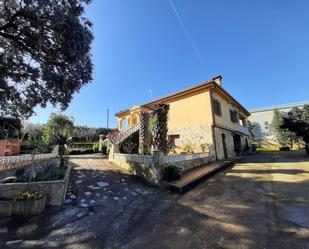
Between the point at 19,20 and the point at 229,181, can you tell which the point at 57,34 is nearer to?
the point at 19,20

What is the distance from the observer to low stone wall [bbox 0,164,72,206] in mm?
5016

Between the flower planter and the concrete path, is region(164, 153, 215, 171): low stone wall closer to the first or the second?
the concrete path

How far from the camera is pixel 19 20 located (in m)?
7.41

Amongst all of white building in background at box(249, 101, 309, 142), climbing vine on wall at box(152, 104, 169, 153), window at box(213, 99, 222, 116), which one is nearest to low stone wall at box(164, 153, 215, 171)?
climbing vine on wall at box(152, 104, 169, 153)

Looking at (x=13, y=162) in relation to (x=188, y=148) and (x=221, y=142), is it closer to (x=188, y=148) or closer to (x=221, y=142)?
(x=188, y=148)

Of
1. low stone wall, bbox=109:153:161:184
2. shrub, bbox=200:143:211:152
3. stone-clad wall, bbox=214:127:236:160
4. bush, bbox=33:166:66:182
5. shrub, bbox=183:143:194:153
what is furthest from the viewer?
shrub, bbox=183:143:194:153

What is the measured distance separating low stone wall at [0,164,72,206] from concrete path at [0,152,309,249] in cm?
37

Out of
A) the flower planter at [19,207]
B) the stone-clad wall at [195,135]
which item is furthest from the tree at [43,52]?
the stone-clad wall at [195,135]

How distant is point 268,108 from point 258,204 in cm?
3609

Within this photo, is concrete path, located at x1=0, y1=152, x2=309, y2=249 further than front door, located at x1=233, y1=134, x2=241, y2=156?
No

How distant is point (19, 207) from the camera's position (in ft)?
15.4

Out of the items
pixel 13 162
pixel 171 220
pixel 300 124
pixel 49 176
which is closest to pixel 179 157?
pixel 171 220

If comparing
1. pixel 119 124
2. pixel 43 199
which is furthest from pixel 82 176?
pixel 119 124

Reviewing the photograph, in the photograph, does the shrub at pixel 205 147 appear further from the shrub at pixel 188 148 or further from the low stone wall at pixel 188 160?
the shrub at pixel 188 148
